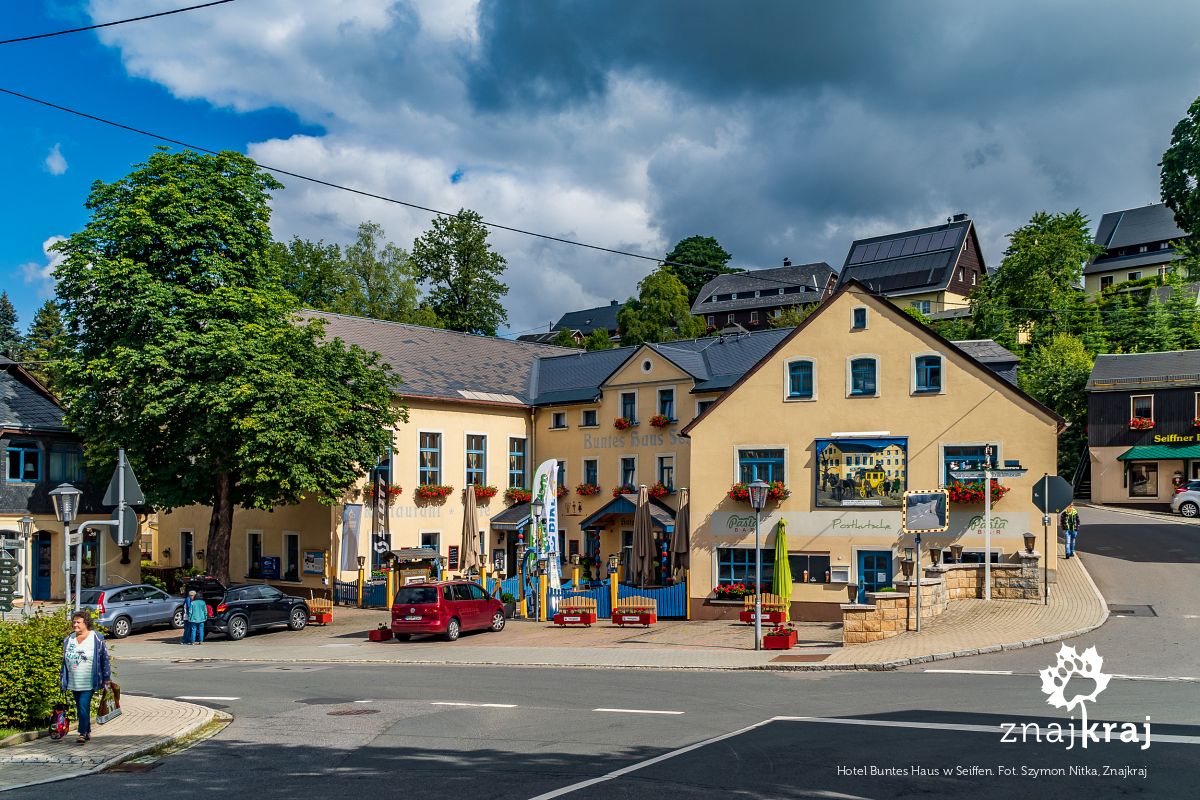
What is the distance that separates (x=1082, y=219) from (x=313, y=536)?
2259 inches

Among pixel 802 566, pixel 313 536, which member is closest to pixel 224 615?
pixel 313 536

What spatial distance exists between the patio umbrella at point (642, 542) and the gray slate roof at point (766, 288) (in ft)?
215

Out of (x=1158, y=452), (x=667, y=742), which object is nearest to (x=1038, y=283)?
(x=1158, y=452)

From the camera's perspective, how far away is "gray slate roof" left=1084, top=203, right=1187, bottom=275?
93.8m

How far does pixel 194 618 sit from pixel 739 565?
15.8 metres

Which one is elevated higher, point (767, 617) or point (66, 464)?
point (66, 464)

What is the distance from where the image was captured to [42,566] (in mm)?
40094

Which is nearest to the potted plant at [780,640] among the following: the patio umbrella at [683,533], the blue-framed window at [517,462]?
the patio umbrella at [683,533]

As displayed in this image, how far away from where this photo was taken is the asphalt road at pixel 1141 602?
19.5 m

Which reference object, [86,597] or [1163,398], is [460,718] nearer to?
[86,597]

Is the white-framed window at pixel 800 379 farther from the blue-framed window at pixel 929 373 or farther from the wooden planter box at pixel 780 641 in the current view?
the wooden planter box at pixel 780 641

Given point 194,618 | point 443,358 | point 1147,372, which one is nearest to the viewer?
point 194,618

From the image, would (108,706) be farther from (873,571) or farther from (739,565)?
(873,571)

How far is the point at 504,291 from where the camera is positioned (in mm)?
78000
